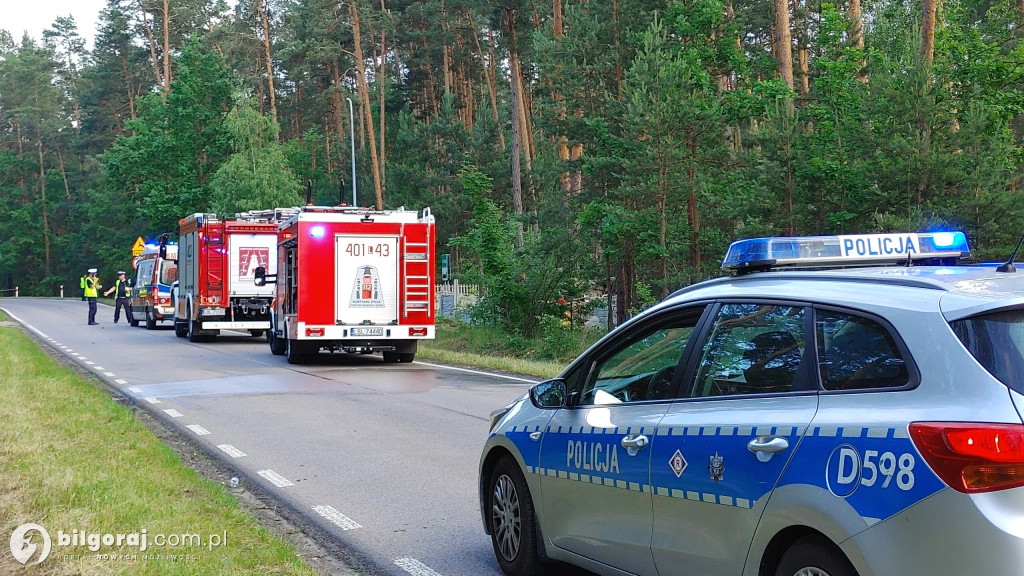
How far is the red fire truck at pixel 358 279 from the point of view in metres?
20.0

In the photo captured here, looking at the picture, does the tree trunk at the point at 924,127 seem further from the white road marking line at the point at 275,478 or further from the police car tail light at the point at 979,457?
the police car tail light at the point at 979,457

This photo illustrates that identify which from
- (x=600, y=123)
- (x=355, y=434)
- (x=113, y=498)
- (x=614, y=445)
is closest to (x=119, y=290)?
(x=600, y=123)

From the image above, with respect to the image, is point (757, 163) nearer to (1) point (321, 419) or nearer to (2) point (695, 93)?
(2) point (695, 93)

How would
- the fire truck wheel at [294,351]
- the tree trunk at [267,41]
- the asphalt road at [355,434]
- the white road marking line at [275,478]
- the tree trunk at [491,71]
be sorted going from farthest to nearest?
1. the tree trunk at [267,41]
2. the tree trunk at [491,71]
3. the fire truck wheel at [294,351]
4. the white road marking line at [275,478]
5. the asphalt road at [355,434]

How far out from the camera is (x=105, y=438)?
10195 millimetres

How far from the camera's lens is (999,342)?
11.1 ft

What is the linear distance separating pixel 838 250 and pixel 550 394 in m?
1.69

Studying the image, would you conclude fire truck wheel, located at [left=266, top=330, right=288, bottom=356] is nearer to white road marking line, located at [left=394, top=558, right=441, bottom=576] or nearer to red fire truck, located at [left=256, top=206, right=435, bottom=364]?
red fire truck, located at [left=256, top=206, right=435, bottom=364]

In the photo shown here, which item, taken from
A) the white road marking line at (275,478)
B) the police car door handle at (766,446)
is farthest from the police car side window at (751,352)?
the white road marking line at (275,478)

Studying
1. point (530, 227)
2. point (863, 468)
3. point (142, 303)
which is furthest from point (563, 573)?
point (142, 303)

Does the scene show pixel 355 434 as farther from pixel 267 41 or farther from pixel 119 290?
pixel 267 41

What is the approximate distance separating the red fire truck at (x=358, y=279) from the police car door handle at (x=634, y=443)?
15.8 metres

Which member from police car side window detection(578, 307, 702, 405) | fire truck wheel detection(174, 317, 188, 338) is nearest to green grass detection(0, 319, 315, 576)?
police car side window detection(578, 307, 702, 405)

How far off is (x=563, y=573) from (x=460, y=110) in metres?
57.7
